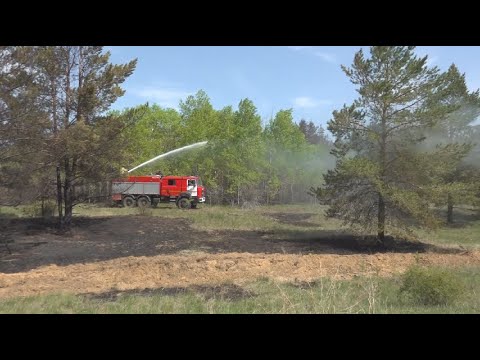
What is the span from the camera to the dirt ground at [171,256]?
13.0 metres

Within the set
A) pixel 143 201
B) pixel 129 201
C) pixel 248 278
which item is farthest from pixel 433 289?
pixel 129 201

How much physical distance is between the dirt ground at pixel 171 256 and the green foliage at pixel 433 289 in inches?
31.3

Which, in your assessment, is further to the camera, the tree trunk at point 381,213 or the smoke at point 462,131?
the smoke at point 462,131

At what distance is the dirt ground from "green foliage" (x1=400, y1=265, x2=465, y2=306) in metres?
0.79

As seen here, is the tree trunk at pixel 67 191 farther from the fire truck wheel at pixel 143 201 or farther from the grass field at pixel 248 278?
the fire truck wheel at pixel 143 201

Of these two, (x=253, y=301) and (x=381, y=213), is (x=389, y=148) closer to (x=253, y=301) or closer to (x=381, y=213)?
(x=381, y=213)

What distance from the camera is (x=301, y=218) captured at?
37.1m

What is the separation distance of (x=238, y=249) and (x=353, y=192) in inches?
245

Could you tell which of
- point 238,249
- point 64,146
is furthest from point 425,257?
point 64,146

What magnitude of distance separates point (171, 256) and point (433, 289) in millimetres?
11185

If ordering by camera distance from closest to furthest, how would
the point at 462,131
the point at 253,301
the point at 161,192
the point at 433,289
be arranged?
1. the point at 253,301
2. the point at 433,289
3. the point at 462,131
4. the point at 161,192

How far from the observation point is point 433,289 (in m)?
8.92

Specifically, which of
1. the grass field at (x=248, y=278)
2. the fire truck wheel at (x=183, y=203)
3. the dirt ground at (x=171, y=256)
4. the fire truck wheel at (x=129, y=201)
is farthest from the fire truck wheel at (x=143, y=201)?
the dirt ground at (x=171, y=256)

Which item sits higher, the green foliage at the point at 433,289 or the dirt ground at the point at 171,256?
the green foliage at the point at 433,289
